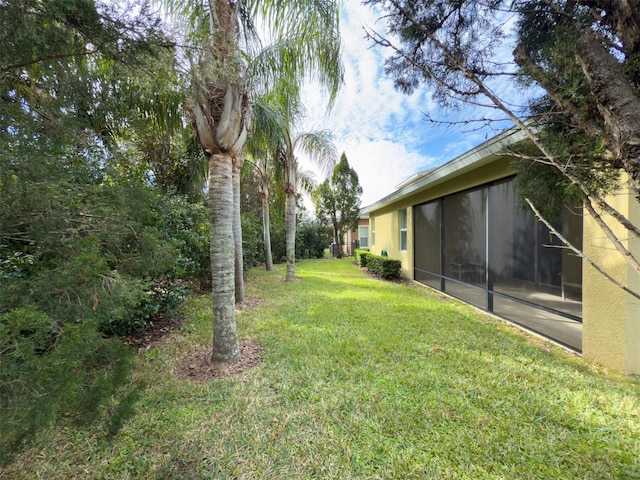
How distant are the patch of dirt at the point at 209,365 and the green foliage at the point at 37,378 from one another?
2008 mm

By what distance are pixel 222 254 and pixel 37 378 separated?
2.27 meters

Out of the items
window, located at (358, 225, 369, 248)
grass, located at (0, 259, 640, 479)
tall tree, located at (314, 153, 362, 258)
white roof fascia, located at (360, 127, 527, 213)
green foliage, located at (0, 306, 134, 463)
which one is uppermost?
tall tree, located at (314, 153, 362, 258)

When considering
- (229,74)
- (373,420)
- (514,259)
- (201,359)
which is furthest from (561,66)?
Answer: (514,259)

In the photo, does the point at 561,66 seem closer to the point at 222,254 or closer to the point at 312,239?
the point at 222,254

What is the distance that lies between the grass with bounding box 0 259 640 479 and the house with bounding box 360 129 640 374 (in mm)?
609

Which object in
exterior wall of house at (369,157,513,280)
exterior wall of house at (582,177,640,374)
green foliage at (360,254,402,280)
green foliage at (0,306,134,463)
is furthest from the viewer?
green foliage at (360,254,402,280)

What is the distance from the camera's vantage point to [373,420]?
2326 mm

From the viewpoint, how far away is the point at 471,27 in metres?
2.70

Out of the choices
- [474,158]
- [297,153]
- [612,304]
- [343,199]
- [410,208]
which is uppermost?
[297,153]

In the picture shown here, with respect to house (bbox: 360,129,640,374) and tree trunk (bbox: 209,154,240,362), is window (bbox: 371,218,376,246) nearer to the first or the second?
house (bbox: 360,129,640,374)

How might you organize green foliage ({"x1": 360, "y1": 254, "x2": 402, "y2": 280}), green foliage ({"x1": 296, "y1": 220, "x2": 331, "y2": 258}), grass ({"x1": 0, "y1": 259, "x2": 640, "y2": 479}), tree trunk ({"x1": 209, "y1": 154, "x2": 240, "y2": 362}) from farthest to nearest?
green foliage ({"x1": 296, "y1": 220, "x2": 331, "y2": 258}) < green foliage ({"x1": 360, "y1": 254, "x2": 402, "y2": 280}) < tree trunk ({"x1": 209, "y1": 154, "x2": 240, "y2": 362}) < grass ({"x1": 0, "y1": 259, "x2": 640, "y2": 479})

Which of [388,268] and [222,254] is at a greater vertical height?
[222,254]

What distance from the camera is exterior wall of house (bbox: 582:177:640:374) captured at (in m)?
3.07

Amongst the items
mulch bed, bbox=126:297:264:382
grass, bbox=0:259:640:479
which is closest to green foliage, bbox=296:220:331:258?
mulch bed, bbox=126:297:264:382
